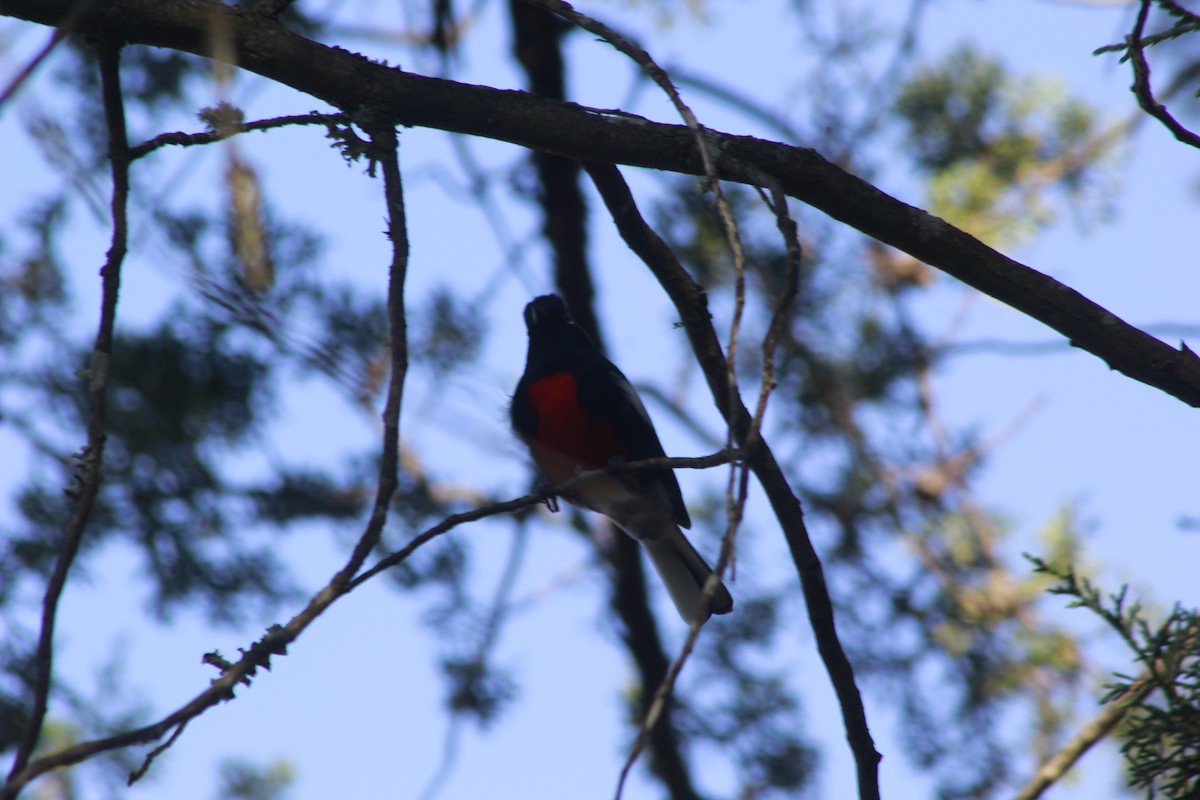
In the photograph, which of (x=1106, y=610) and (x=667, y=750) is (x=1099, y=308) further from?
(x=667, y=750)

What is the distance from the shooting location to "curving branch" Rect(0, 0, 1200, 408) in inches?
92.5

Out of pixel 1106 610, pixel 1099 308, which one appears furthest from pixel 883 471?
pixel 1099 308

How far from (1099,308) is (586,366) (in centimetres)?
241

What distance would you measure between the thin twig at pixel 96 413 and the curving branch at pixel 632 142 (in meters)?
0.14

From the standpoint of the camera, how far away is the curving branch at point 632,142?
2350mm

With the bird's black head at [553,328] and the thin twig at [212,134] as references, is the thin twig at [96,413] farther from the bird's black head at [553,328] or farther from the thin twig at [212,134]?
the bird's black head at [553,328]

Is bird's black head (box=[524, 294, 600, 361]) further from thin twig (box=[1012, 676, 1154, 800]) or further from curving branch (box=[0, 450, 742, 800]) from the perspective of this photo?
curving branch (box=[0, 450, 742, 800])

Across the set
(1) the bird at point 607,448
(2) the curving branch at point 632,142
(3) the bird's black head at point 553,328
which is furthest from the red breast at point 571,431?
(2) the curving branch at point 632,142

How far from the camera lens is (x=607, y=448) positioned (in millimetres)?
4465

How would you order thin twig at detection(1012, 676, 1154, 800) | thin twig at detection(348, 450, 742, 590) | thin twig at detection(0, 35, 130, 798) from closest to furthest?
1. thin twig at detection(0, 35, 130, 798)
2. thin twig at detection(348, 450, 742, 590)
3. thin twig at detection(1012, 676, 1154, 800)

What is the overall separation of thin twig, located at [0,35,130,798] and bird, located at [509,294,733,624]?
2192 millimetres

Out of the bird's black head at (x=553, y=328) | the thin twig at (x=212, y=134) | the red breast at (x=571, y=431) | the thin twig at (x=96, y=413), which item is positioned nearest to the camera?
the thin twig at (x=96, y=413)

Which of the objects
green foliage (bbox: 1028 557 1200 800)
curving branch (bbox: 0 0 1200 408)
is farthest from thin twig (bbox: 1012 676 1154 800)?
curving branch (bbox: 0 0 1200 408)

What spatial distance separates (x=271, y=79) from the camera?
2.41 metres
